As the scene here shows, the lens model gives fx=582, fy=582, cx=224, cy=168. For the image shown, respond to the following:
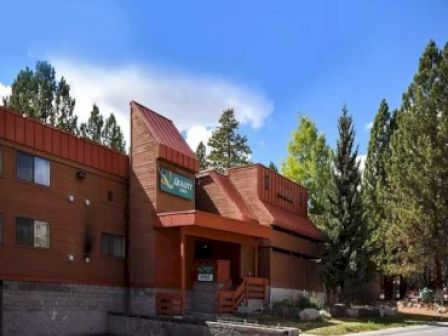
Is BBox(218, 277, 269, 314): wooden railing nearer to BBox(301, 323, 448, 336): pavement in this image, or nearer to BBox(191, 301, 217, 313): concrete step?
BBox(191, 301, 217, 313): concrete step

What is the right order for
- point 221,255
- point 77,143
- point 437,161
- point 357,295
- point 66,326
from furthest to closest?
point 437,161, point 357,295, point 221,255, point 77,143, point 66,326

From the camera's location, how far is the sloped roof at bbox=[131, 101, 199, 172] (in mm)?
25641

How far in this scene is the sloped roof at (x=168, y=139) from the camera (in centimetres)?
2564

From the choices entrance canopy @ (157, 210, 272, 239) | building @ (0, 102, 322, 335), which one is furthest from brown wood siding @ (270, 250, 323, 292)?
entrance canopy @ (157, 210, 272, 239)

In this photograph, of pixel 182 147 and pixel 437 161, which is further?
pixel 437 161

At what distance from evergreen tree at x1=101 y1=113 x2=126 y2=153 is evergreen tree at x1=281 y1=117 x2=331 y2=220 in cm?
1588

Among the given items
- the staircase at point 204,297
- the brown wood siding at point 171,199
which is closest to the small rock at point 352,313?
the staircase at point 204,297

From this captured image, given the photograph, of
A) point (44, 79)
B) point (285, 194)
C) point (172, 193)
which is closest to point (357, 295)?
point (285, 194)

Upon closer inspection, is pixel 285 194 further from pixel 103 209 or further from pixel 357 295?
pixel 103 209

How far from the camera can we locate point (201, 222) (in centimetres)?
2345

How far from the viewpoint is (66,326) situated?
70.7 ft

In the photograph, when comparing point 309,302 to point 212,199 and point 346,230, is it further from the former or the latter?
point 212,199

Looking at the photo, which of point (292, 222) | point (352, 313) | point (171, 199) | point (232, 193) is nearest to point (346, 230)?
point (292, 222)

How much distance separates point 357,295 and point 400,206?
901 centimetres
